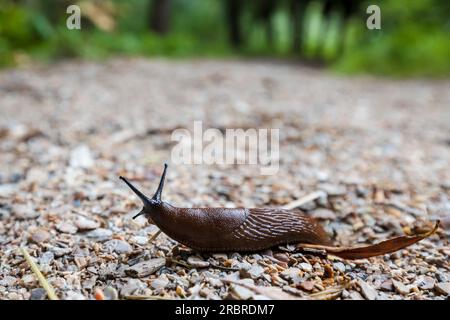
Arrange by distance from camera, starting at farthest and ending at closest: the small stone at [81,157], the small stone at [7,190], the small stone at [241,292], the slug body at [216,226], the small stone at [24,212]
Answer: the small stone at [81,157]
the small stone at [7,190]
the small stone at [24,212]
the slug body at [216,226]
the small stone at [241,292]

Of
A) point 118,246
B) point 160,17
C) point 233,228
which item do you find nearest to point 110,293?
point 118,246

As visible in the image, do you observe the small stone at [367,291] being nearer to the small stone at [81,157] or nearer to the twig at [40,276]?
the twig at [40,276]

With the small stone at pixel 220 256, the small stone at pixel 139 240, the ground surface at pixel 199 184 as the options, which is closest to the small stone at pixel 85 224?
the ground surface at pixel 199 184

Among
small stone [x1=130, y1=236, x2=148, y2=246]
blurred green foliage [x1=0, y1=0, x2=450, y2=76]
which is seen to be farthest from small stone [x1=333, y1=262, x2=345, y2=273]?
blurred green foliage [x1=0, y1=0, x2=450, y2=76]

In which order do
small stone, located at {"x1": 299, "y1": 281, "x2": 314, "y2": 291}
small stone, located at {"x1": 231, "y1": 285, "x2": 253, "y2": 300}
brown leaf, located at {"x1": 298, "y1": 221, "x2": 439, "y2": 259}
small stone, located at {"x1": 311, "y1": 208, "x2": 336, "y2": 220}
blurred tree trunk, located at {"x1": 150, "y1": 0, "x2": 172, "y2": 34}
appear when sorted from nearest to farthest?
1. small stone, located at {"x1": 231, "y1": 285, "x2": 253, "y2": 300}
2. small stone, located at {"x1": 299, "y1": 281, "x2": 314, "y2": 291}
3. brown leaf, located at {"x1": 298, "y1": 221, "x2": 439, "y2": 259}
4. small stone, located at {"x1": 311, "y1": 208, "x2": 336, "y2": 220}
5. blurred tree trunk, located at {"x1": 150, "y1": 0, "x2": 172, "y2": 34}

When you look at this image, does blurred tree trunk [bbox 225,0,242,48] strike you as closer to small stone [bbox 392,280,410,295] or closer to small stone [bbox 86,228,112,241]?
small stone [bbox 86,228,112,241]

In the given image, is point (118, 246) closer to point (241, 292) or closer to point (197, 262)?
point (197, 262)
